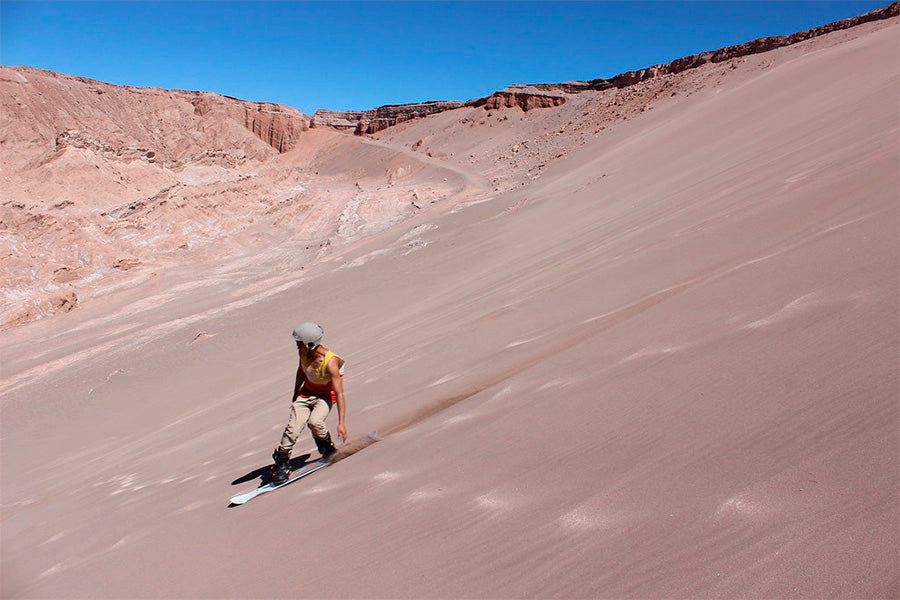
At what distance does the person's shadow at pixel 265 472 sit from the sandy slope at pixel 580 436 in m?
0.08

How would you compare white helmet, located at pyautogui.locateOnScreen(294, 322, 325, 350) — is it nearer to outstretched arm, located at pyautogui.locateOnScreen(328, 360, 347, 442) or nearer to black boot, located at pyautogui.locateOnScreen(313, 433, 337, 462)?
outstretched arm, located at pyautogui.locateOnScreen(328, 360, 347, 442)

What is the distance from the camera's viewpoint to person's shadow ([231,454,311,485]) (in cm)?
362

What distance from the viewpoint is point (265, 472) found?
3760 mm

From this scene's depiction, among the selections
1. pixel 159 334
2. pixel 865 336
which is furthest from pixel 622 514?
pixel 159 334

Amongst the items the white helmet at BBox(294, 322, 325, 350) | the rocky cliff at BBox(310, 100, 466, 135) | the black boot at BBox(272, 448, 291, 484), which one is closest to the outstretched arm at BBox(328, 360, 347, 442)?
the white helmet at BBox(294, 322, 325, 350)

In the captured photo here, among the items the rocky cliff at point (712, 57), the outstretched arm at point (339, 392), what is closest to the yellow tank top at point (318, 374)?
the outstretched arm at point (339, 392)

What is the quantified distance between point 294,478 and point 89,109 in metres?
37.7

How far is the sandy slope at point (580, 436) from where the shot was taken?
1.82 m

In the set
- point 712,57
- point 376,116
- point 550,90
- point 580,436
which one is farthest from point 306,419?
point 376,116

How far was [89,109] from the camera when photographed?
34.2 m

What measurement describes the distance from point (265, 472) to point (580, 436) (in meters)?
2.07

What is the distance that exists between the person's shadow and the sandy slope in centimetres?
8

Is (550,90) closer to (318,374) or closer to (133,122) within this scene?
(133,122)

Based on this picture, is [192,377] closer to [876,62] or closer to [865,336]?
[865,336]
